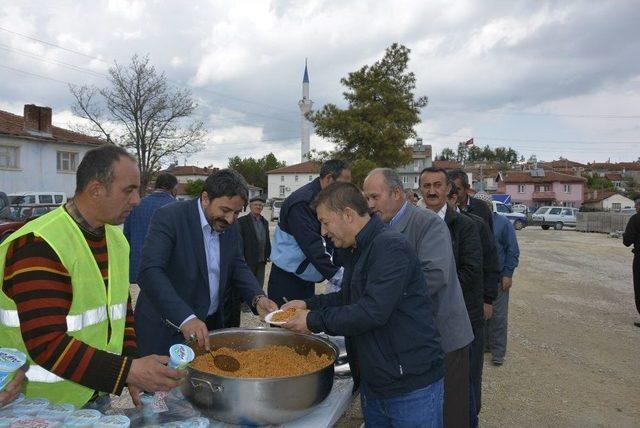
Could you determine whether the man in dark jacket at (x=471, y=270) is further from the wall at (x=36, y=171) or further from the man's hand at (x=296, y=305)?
the wall at (x=36, y=171)

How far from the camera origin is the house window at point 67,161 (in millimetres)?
27698

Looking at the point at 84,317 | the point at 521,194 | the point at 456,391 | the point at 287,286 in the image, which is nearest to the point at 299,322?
the point at 84,317

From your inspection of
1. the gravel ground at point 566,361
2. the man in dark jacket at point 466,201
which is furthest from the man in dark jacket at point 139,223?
the man in dark jacket at point 466,201

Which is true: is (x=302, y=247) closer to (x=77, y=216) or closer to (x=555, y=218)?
(x=77, y=216)

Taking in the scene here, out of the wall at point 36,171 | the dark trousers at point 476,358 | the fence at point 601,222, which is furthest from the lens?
the fence at point 601,222

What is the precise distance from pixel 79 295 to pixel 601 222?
116 feet

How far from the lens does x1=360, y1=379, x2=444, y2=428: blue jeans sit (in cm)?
224

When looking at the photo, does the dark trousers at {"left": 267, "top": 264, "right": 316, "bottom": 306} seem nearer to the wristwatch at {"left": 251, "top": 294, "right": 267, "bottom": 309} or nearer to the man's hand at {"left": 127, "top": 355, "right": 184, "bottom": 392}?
the wristwatch at {"left": 251, "top": 294, "right": 267, "bottom": 309}

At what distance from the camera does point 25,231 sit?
172cm

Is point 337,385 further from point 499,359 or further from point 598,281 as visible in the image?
point 598,281

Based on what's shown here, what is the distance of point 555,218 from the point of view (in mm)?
34125

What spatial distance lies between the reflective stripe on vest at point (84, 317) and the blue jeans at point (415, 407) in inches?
44.7

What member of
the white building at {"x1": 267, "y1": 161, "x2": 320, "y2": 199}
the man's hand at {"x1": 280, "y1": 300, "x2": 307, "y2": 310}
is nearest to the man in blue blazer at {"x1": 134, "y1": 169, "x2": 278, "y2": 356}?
the man's hand at {"x1": 280, "y1": 300, "x2": 307, "y2": 310}

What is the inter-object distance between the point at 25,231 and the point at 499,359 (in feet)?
18.5
